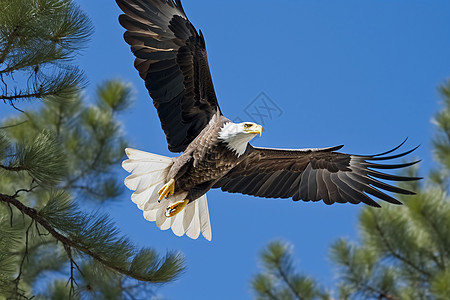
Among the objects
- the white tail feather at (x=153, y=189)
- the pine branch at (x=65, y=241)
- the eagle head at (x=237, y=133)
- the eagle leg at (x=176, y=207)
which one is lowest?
the pine branch at (x=65, y=241)

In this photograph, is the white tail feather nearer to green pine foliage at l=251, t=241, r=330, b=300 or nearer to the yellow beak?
the yellow beak

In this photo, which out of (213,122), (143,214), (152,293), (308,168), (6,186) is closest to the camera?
(213,122)

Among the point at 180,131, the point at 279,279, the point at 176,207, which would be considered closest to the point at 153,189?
the point at 176,207

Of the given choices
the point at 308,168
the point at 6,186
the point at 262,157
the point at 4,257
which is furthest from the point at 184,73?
the point at 6,186

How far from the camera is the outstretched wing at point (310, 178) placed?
4.36 metres

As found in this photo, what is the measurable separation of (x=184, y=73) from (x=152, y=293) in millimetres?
2064

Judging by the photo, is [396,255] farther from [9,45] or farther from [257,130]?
[9,45]

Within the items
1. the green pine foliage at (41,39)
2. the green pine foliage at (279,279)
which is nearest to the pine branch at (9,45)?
the green pine foliage at (41,39)

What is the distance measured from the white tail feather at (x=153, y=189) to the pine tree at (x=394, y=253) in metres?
3.54

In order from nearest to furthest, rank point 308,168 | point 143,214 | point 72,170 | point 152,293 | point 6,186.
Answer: point 143,214
point 308,168
point 152,293
point 6,186
point 72,170

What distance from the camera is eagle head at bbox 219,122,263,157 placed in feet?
11.8

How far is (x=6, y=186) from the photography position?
19.8ft

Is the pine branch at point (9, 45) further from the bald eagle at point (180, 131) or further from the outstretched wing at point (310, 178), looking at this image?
the outstretched wing at point (310, 178)

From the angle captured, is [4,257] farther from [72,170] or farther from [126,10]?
[72,170]
